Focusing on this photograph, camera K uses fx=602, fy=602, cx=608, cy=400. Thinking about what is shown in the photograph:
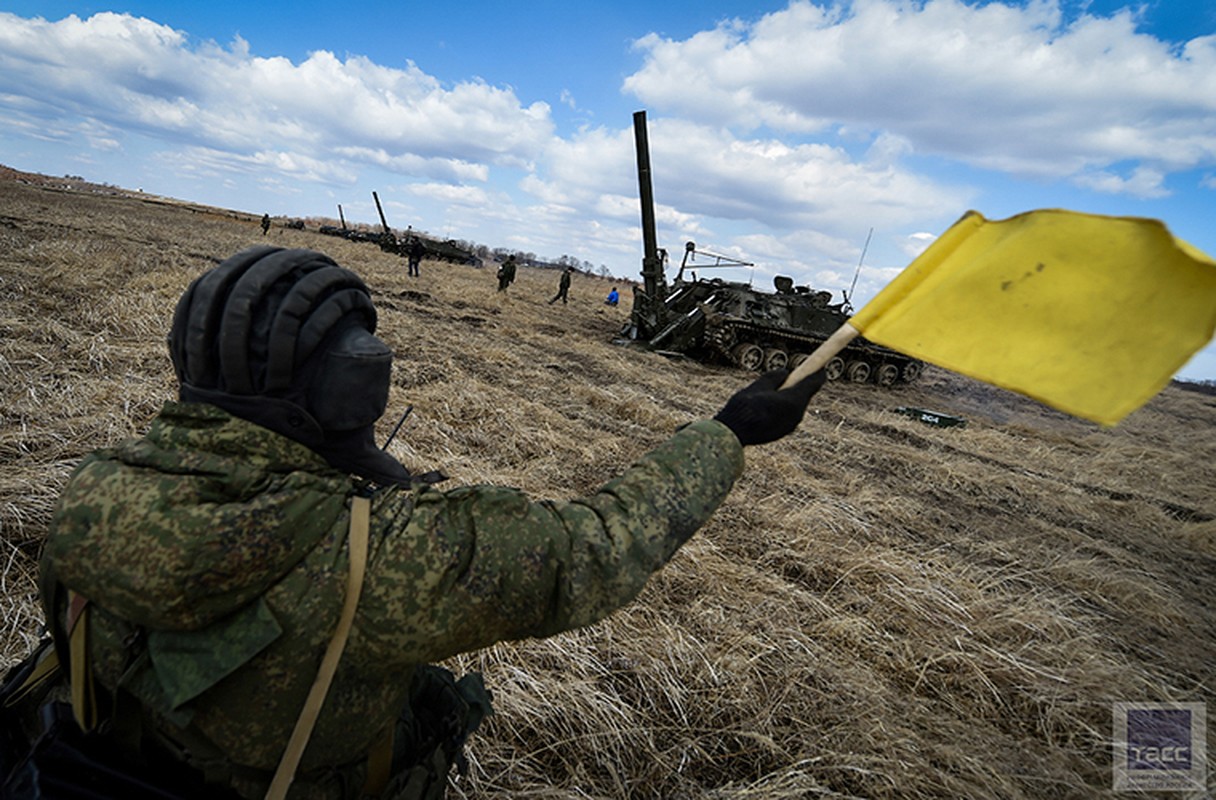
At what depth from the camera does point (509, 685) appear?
7.89 ft

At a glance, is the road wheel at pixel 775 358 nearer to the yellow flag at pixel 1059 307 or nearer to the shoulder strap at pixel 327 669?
the yellow flag at pixel 1059 307

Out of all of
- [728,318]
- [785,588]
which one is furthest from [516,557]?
[728,318]

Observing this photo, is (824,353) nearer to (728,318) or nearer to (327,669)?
(327,669)

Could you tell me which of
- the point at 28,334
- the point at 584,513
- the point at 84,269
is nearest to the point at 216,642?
the point at 584,513

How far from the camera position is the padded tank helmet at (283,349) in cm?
93

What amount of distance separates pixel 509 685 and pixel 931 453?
686 centimetres

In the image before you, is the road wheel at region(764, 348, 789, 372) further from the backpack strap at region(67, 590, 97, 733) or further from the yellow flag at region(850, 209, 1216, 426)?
the backpack strap at region(67, 590, 97, 733)

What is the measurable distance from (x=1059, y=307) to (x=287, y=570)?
1.36 m

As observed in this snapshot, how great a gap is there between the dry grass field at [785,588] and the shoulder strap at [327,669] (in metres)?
1.32

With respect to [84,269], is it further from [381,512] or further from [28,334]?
[381,512]

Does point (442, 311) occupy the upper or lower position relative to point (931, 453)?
upper

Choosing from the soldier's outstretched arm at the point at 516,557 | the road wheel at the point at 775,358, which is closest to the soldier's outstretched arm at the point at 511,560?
the soldier's outstretched arm at the point at 516,557
